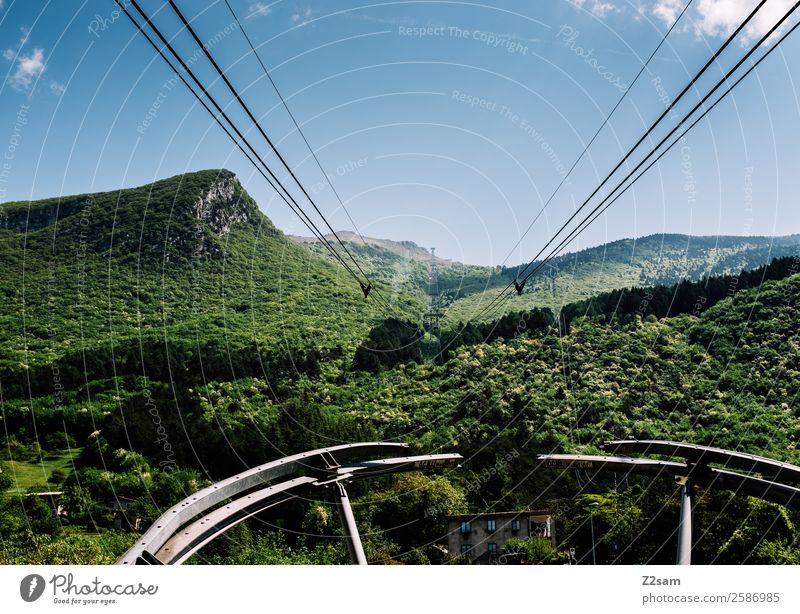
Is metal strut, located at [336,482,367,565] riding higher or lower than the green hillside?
lower

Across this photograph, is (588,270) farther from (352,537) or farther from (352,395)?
(352,537)

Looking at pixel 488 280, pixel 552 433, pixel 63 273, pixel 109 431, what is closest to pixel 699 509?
pixel 552 433

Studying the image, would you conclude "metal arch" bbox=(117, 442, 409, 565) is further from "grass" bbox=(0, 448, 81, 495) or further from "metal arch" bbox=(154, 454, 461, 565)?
"grass" bbox=(0, 448, 81, 495)

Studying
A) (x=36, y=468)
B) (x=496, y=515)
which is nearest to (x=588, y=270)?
(x=496, y=515)

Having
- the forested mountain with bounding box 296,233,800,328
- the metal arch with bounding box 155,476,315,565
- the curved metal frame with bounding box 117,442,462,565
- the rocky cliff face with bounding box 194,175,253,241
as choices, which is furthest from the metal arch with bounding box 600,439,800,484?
the rocky cliff face with bounding box 194,175,253,241

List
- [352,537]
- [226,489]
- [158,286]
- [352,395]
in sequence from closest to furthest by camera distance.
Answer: [226,489] → [352,537] → [352,395] → [158,286]

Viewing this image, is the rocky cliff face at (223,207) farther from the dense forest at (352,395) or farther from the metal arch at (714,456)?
the metal arch at (714,456)
